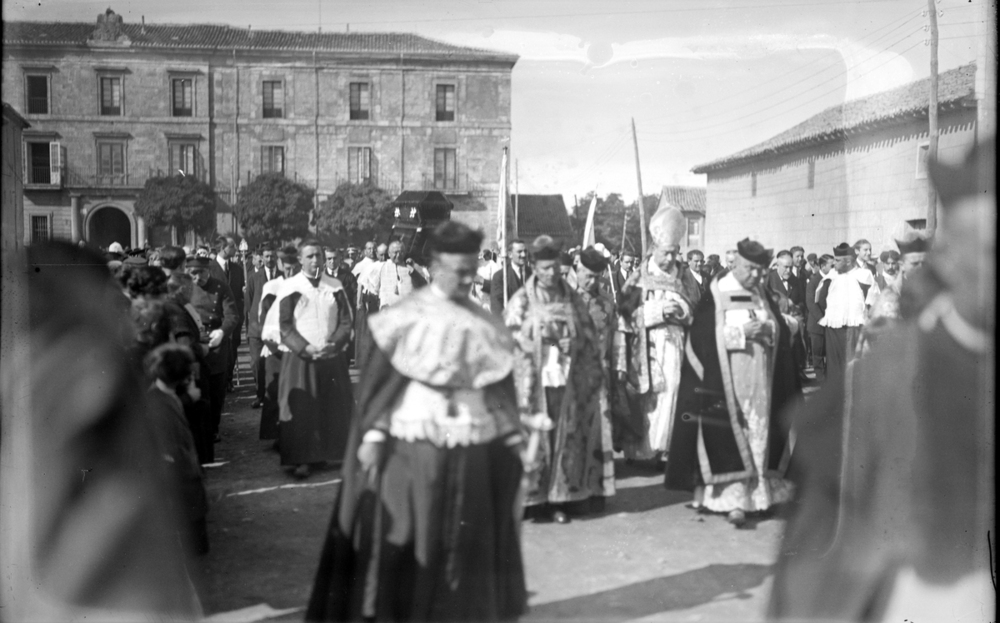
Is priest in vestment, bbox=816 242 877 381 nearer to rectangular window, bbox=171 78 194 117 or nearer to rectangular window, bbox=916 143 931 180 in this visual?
rectangular window, bbox=916 143 931 180

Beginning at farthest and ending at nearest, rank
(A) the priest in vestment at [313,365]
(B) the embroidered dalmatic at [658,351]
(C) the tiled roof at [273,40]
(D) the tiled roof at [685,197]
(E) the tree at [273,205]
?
(B) the embroidered dalmatic at [658,351] < (A) the priest in vestment at [313,365] < (D) the tiled roof at [685,197] < (E) the tree at [273,205] < (C) the tiled roof at [273,40]

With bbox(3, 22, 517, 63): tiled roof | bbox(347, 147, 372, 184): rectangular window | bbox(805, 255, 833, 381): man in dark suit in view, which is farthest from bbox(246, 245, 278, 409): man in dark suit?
bbox(805, 255, 833, 381): man in dark suit

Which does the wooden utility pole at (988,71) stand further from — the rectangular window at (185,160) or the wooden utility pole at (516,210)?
the rectangular window at (185,160)

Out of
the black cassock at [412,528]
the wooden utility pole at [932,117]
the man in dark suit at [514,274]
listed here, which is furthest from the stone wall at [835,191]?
the black cassock at [412,528]

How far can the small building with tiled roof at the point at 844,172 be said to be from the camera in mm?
6246

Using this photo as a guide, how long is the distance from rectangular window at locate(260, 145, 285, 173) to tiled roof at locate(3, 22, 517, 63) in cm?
53

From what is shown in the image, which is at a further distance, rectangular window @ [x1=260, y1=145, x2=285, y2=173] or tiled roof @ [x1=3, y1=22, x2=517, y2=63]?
rectangular window @ [x1=260, y1=145, x2=285, y2=173]

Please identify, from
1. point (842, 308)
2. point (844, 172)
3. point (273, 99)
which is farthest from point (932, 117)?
point (273, 99)

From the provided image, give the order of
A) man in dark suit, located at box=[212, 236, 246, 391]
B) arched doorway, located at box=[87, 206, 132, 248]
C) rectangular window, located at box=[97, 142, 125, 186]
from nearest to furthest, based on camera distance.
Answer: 1. arched doorway, located at box=[87, 206, 132, 248]
2. rectangular window, located at box=[97, 142, 125, 186]
3. man in dark suit, located at box=[212, 236, 246, 391]

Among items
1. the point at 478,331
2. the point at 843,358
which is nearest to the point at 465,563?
the point at 478,331

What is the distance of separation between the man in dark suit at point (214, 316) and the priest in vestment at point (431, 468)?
2.72 meters

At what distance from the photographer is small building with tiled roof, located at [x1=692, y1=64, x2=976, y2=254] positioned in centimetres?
625

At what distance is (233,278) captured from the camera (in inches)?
402

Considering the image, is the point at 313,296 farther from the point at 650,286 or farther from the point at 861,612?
the point at 861,612
